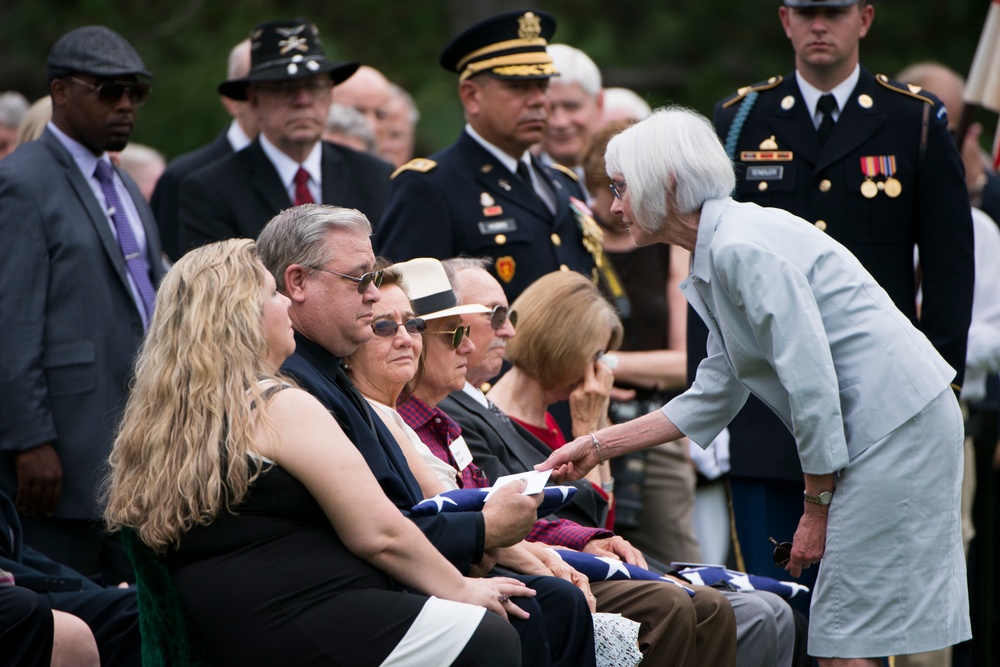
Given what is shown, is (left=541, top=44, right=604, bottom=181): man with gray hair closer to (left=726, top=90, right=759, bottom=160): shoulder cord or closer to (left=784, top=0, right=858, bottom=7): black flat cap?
(left=726, top=90, right=759, bottom=160): shoulder cord

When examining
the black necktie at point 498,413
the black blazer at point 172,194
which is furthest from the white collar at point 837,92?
the black blazer at point 172,194

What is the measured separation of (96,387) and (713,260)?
238 centimetres

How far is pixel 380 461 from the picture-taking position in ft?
12.2

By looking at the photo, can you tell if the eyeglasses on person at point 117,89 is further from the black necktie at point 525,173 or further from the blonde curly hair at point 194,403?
the blonde curly hair at point 194,403

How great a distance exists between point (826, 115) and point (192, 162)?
127 inches

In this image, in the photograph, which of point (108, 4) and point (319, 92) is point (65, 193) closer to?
point (319, 92)

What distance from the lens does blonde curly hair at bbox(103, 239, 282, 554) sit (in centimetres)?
330

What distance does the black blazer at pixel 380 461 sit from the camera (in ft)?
12.0

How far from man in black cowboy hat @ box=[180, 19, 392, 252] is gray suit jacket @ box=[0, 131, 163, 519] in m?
0.81

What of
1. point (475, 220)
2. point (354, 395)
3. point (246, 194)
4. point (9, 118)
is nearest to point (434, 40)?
point (9, 118)

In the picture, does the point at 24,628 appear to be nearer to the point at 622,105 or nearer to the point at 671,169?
the point at 671,169

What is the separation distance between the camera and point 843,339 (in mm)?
3873

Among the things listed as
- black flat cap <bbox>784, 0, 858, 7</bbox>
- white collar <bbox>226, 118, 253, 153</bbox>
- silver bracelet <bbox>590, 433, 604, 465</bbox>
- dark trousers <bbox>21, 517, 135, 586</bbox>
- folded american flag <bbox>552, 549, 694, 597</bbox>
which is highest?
black flat cap <bbox>784, 0, 858, 7</bbox>

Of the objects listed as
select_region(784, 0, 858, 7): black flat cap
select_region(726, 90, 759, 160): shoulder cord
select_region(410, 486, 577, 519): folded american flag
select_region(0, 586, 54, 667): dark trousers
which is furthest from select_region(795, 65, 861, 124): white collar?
select_region(0, 586, 54, 667): dark trousers
